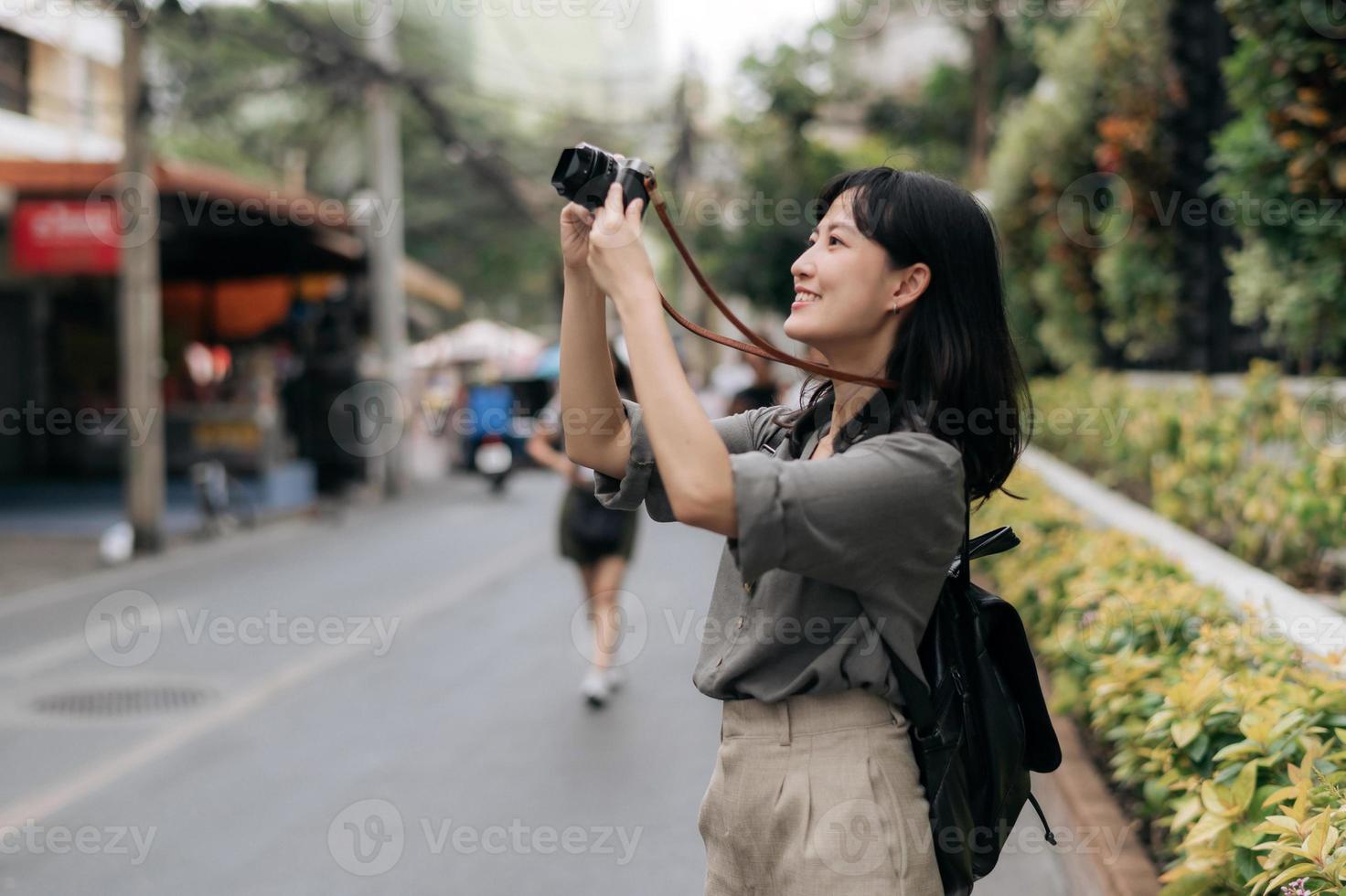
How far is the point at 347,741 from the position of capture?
20.2 ft

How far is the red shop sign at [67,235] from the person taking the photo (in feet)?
42.1

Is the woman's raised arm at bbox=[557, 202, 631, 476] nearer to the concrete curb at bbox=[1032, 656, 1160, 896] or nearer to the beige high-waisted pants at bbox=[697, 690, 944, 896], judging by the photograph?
the beige high-waisted pants at bbox=[697, 690, 944, 896]

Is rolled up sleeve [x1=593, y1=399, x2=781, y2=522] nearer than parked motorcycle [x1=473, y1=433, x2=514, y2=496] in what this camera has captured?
Yes

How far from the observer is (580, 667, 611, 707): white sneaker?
674 cm

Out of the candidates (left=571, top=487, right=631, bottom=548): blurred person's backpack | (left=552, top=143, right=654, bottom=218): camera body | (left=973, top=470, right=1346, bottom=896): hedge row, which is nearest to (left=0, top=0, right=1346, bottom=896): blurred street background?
(left=973, top=470, right=1346, bottom=896): hedge row

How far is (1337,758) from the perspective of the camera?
288 cm

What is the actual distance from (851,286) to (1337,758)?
181 cm

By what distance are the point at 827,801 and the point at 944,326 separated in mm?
720

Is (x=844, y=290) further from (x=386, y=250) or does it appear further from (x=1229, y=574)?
(x=386, y=250)

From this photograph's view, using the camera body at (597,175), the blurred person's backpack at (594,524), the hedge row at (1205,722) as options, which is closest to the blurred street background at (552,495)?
the hedge row at (1205,722)

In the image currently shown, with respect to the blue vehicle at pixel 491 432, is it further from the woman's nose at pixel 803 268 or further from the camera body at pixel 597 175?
the camera body at pixel 597 175

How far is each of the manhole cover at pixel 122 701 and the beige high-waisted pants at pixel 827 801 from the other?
5.56 meters

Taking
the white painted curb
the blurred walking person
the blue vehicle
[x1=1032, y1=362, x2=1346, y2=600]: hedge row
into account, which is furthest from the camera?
the blue vehicle

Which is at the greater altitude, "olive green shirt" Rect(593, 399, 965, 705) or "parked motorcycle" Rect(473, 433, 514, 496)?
"olive green shirt" Rect(593, 399, 965, 705)
